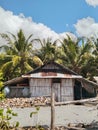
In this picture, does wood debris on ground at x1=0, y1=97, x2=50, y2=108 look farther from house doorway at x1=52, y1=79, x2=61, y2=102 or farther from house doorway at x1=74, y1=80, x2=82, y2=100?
house doorway at x1=74, y1=80, x2=82, y2=100

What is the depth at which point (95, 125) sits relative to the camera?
11.0 m

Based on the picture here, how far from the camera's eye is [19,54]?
98.0 ft

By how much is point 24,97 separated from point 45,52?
8673 mm

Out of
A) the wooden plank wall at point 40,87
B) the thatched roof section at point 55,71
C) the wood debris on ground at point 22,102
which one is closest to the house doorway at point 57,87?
the wooden plank wall at point 40,87

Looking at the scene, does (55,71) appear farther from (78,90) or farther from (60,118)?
(60,118)

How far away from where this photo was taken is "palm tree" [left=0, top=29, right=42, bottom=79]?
29.1m

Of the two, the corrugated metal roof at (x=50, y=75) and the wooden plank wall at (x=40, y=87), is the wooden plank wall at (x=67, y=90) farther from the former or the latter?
the wooden plank wall at (x=40, y=87)

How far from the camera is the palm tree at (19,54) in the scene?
29144 mm

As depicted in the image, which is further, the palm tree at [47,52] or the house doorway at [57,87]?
the palm tree at [47,52]

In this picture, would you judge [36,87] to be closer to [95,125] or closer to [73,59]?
[73,59]

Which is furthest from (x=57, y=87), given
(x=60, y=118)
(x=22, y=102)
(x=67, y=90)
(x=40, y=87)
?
(x=60, y=118)

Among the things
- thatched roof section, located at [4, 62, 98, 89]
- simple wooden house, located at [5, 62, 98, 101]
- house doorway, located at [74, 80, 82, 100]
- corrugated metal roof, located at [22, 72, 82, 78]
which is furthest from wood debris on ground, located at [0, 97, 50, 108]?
house doorway, located at [74, 80, 82, 100]

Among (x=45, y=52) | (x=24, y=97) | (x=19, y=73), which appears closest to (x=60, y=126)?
(x=24, y=97)

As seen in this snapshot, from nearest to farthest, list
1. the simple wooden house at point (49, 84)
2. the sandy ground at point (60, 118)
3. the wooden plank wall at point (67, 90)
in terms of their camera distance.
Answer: the sandy ground at point (60, 118) → the simple wooden house at point (49, 84) → the wooden plank wall at point (67, 90)
